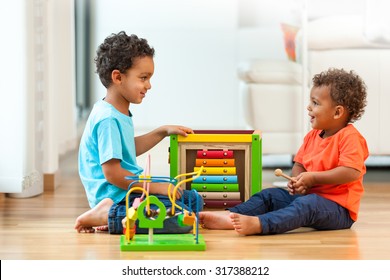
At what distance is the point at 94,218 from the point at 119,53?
1.40 feet

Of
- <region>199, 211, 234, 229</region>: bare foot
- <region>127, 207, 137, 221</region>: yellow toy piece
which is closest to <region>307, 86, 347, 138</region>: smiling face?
<region>199, 211, 234, 229</region>: bare foot

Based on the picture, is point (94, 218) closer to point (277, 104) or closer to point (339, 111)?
point (339, 111)

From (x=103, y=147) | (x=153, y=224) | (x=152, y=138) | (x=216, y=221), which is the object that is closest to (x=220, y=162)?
(x=152, y=138)

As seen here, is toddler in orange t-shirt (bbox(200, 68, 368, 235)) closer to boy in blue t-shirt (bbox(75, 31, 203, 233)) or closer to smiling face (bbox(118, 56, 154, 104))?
boy in blue t-shirt (bbox(75, 31, 203, 233))

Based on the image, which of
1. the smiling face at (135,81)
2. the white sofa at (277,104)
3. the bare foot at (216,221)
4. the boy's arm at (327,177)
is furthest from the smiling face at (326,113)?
the white sofa at (277,104)

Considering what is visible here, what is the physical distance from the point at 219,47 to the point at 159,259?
9.65ft

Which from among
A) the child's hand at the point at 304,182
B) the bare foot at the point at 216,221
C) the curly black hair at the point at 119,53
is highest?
Result: the curly black hair at the point at 119,53

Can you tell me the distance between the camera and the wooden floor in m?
1.75

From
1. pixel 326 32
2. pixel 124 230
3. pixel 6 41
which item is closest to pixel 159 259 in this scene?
pixel 124 230

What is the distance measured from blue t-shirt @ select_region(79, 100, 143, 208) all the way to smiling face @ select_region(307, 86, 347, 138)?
48cm

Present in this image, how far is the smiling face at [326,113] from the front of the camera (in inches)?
83.2

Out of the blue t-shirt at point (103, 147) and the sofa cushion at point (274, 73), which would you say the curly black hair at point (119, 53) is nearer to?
the blue t-shirt at point (103, 147)

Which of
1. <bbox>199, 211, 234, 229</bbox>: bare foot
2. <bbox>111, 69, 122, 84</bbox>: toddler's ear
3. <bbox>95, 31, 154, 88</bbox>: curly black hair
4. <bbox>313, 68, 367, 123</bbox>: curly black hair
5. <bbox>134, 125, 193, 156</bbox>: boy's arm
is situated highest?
<bbox>95, 31, 154, 88</bbox>: curly black hair

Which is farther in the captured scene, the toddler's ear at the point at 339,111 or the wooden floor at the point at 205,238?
the toddler's ear at the point at 339,111
